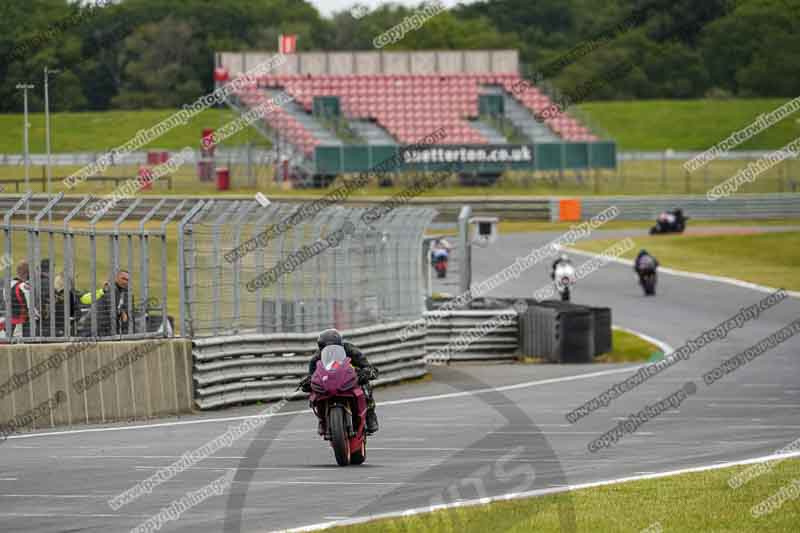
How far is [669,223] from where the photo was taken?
181 feet

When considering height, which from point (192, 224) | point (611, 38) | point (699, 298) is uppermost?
point (611, 38)

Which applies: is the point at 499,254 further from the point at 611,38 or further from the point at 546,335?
the point at 611,38

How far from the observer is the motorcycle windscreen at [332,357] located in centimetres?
1466

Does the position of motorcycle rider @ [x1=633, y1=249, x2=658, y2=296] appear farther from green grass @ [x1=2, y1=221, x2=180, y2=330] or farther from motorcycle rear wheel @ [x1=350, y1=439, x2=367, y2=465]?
motorcycle rear wheel @ [x1=350, y1=439, x2=367, y2=465]

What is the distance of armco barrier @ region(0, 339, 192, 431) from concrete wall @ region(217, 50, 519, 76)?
48023 mm

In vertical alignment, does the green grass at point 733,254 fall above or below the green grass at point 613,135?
below

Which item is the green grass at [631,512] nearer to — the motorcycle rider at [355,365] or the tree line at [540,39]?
the motorcycle rider at [355,365]

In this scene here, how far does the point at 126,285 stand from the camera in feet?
64.7

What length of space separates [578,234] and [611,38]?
48.3 m

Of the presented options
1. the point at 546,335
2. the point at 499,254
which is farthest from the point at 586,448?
the point at 499,254

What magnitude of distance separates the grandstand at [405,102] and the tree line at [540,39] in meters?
2.84

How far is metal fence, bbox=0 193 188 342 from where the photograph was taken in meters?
17.9

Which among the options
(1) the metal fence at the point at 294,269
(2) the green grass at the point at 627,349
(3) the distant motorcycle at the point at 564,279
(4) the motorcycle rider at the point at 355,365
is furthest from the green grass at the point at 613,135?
(4) the motorcycle rider at the point at 355,365

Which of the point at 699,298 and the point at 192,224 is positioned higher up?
the point at 192,224
